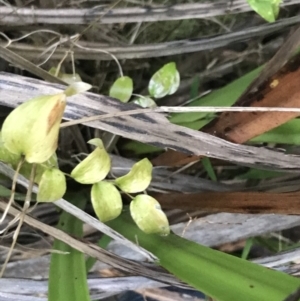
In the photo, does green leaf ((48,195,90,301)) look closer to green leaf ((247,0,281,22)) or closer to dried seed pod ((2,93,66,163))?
dried seed pod ((2,93,66,163))

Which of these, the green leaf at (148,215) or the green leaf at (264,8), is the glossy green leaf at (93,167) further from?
the green leaf at (264,8)

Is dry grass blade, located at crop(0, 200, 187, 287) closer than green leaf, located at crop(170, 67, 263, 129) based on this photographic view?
Yes

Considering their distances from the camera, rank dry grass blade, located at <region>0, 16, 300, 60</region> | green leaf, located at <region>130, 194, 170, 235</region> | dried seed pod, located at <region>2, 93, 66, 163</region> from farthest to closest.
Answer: dry grass blade, located at <region>0, 16, 300, 60</region>, green leaf, located at <region>130, 194, 170, 235</region>, dried seed pod, located at <region>2, 93, 66, 163</region>

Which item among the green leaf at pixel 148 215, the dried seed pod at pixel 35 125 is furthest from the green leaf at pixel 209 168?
the dried seed pod at pixel 35 125

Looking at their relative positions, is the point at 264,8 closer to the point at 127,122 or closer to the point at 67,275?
the point at 127,122

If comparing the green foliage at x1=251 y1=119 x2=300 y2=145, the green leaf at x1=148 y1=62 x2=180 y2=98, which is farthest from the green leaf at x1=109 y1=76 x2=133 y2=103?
the green foliage at x1=251 y1=119 x2=300 y2=145

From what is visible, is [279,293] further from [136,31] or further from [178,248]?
[136,31]

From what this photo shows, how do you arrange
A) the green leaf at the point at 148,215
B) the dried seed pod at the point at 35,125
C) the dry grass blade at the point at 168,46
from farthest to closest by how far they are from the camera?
the dry grass blade at the point at 168,46 → the green leaf at the point at 148,215 → the dried seed pod at the point at 35,125
